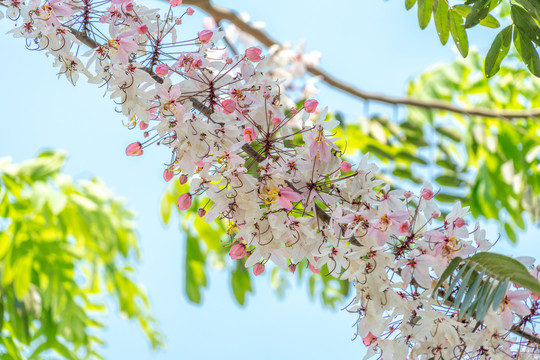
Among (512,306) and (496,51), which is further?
(496,51)

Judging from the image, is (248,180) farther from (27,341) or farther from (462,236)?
(27,341)

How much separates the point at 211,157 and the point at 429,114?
83.7 inches

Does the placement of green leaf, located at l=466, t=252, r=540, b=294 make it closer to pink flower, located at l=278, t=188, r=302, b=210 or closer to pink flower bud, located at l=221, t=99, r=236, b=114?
pink flower, located at l=278, t=188, r=302, b=210

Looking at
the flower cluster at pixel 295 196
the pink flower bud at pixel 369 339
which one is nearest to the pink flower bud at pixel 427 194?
the flower cluster at pixel 295 196

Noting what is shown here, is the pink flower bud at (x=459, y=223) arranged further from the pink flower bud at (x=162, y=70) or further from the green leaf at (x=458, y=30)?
the pink flower bud at (x=162, y=70)

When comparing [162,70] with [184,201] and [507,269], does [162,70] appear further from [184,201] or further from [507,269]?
[507,269]

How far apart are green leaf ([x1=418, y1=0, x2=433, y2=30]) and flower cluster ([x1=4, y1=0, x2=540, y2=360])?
0.34 metres

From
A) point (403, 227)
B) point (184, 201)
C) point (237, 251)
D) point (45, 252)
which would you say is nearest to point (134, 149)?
point (184, 201)

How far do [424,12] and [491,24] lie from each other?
11 centimetres

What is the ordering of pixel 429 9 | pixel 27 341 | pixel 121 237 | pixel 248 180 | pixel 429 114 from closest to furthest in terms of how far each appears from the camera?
pixel 248 180
pixel 429 9
pixel 27 341
pixel 429 114
pixel 121 237

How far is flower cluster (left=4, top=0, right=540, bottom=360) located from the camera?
831 millimetres

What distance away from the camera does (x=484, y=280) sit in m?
0.84

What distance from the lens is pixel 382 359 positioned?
2.89 feet

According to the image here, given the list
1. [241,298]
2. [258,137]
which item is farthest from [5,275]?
[258,137]
